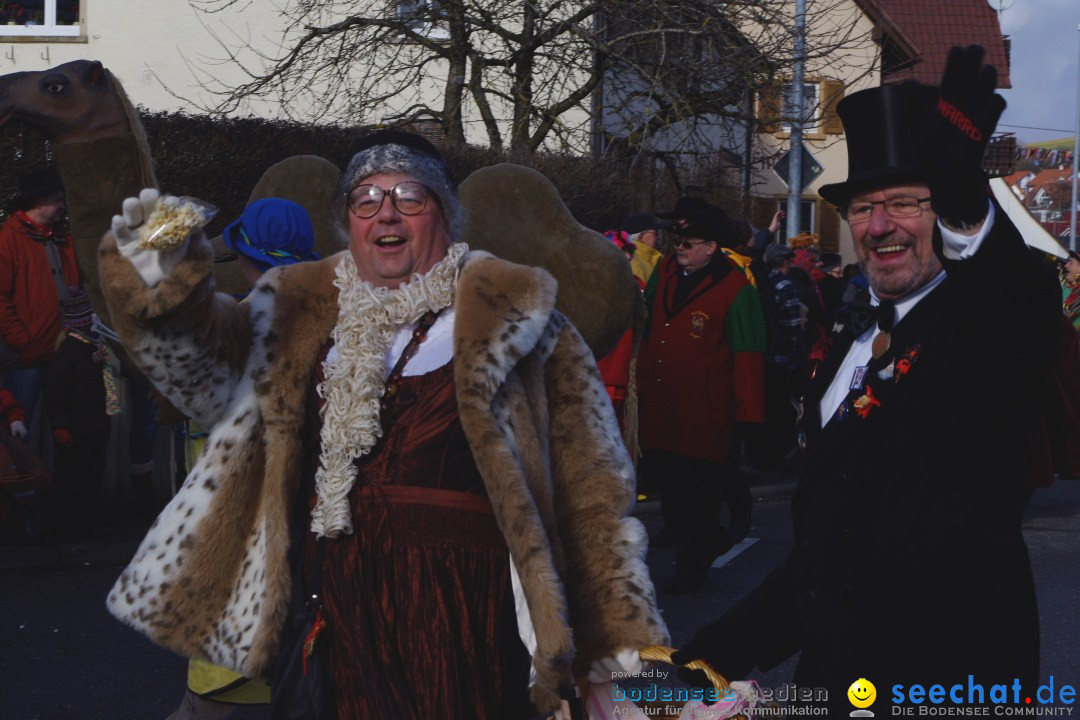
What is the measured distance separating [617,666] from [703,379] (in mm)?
4049

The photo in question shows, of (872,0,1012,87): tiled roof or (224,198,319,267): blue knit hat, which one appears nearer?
(224,198,319,267): blue knit hat

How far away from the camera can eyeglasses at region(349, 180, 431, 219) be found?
118 inches

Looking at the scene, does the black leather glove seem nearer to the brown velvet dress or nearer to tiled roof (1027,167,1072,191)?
the brown velvet dress

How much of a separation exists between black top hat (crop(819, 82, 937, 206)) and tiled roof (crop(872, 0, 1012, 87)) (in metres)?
32.2

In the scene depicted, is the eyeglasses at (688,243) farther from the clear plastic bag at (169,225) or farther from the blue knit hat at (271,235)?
the clear plastic bag at (169,225)

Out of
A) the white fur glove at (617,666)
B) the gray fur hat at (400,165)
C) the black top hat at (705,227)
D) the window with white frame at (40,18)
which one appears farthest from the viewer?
the window with white frame at (40,18)

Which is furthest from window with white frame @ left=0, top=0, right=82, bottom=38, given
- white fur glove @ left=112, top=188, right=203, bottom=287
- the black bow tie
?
the black bow tie

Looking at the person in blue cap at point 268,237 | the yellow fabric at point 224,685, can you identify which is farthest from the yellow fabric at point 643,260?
the yellow fabric at point 224,685

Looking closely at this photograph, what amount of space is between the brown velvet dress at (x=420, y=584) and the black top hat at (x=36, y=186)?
A: 16.8ft

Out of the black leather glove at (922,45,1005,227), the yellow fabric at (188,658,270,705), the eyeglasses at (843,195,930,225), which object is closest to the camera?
the black leather glove at (922,45,1005,227)

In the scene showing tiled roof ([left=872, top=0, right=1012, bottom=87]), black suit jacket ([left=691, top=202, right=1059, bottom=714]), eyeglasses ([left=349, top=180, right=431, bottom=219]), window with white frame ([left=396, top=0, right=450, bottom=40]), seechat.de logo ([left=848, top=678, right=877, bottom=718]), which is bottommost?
seechat.de logo ([left=848, top=678, right=877, bottom=718])

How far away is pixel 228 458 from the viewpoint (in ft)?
9.50

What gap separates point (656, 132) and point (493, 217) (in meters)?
11.1

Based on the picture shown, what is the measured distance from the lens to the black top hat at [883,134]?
2643 millimetres
